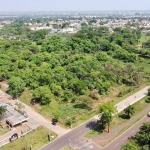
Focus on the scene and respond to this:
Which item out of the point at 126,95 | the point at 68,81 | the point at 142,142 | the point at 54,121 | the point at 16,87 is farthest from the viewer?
the point at 68,81

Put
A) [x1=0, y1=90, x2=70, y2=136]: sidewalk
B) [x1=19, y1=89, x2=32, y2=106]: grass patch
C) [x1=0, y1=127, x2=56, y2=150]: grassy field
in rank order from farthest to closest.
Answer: [x1=19, y1=89, x2=32, y2=106]: grass patch
[x1=0, y1=90, x2=70, y2=136]: sidewalk
[x1=0, y1=127, x2=56, y2=150]: grassy field

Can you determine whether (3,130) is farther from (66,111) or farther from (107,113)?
(107,113)

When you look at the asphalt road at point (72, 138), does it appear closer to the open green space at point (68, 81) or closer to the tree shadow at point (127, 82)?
the open green space at point (68, 81)

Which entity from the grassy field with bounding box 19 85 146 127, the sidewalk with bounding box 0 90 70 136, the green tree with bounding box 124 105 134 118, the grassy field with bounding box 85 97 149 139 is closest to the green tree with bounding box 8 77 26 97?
the grassy field with bounding box 19 85 146 127

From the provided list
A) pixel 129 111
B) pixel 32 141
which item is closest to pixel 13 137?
pixel 32 141

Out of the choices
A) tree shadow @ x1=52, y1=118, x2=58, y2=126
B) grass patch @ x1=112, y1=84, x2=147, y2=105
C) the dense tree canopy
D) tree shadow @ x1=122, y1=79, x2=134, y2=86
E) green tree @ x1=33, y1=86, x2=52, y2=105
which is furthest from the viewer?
tree shadow @ x1=122, y1=79, x2=134, y2=86

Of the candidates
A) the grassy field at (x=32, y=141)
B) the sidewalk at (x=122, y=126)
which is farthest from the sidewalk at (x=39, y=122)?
the sidewalk at (x=122, y=126)

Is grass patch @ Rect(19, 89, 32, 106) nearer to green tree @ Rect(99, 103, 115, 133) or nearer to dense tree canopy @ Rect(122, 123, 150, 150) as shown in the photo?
green tree @ Rect(99, 103, 115, 133)

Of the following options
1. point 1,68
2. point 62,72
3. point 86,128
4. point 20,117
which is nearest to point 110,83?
point 62,72

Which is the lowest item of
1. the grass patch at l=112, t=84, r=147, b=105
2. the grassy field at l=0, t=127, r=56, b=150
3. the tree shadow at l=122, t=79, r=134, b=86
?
the grassy field at l=0, t=127, r=56, b=150
